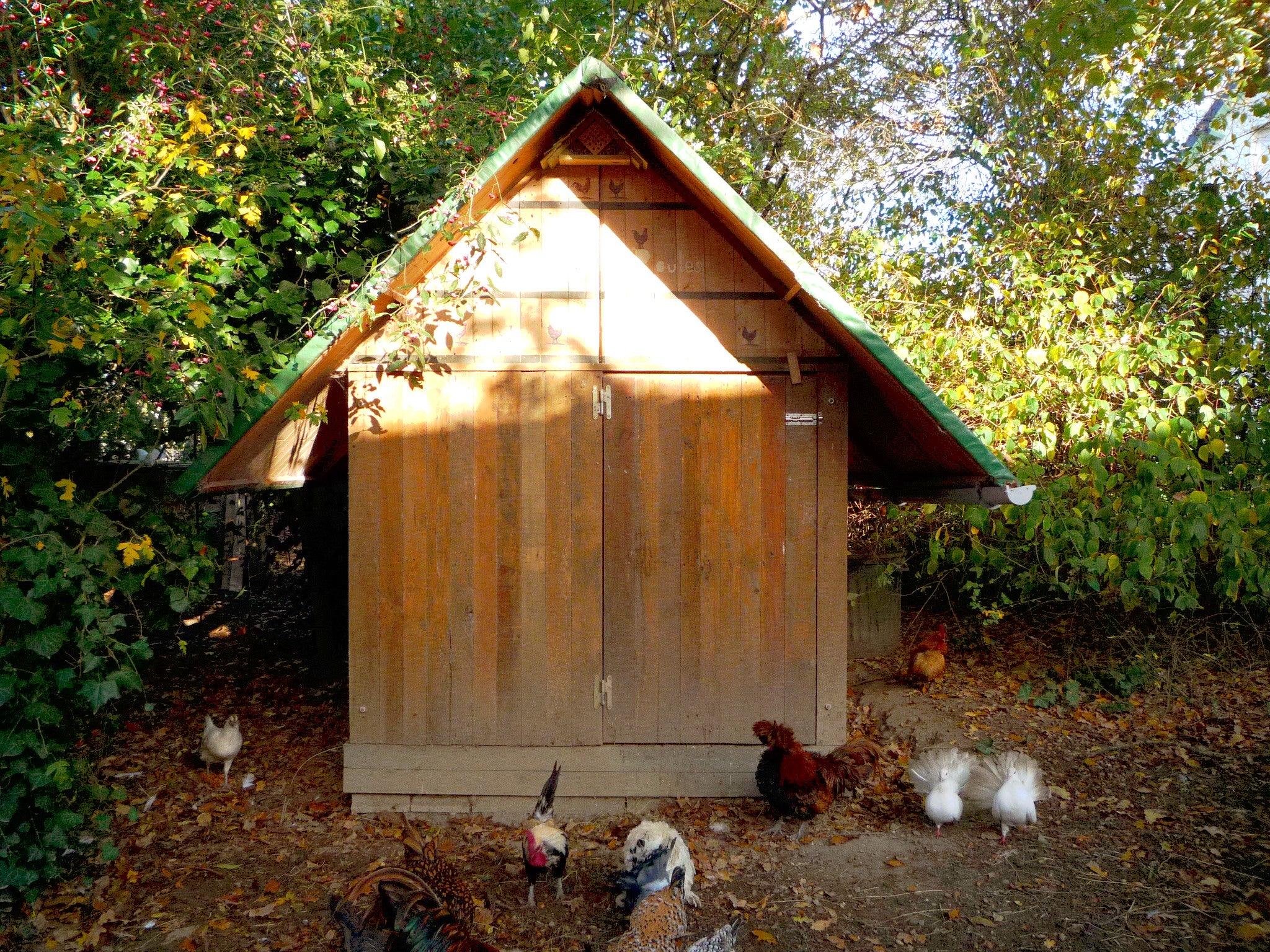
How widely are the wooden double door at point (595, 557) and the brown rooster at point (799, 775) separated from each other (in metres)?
0.29

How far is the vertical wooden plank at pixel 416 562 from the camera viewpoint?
5.22 m

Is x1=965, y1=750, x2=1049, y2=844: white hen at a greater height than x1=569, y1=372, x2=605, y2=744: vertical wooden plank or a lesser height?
lesser

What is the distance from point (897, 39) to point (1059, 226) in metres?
5.32

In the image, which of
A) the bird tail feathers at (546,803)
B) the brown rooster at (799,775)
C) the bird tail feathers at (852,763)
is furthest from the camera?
the bird tail feathers at (852,763)

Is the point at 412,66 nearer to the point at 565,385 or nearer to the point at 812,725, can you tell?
the point at 565,385

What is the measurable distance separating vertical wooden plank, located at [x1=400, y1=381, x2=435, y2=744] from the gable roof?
1.91 ft

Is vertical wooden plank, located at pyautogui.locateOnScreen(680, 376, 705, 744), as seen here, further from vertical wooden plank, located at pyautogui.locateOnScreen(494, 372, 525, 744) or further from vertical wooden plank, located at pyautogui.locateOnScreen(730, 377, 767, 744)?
vertical wooden plank, located at pyautogui.locateOnScreen(494, 372, 525, 744)

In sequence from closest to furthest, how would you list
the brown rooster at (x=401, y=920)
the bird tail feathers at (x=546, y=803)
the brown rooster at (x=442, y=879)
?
the brown rooster at (x=401, y=920) → the brown rooster at (x=442, y=879) → the bird tail feathers at (x=546, y=803)

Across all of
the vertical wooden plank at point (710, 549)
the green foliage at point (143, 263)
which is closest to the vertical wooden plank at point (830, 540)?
the vertical wooden plank at point (710, 549)

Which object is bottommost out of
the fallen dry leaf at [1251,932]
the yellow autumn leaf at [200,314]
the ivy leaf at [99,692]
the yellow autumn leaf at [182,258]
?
the fallen dry leaf at [1251,932]

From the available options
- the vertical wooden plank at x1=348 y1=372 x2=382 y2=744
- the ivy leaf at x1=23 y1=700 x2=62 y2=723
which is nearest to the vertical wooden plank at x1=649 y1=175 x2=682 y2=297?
the vertical wooden plank at x1=348 y1=372 x2=382 y2=744

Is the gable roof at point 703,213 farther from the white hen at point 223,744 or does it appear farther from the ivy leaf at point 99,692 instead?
the white hen at point 223,744

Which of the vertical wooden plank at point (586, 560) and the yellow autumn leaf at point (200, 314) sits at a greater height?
the yellow autumn leaf at point (200, 314)

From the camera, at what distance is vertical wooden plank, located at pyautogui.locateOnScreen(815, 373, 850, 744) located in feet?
17.4
